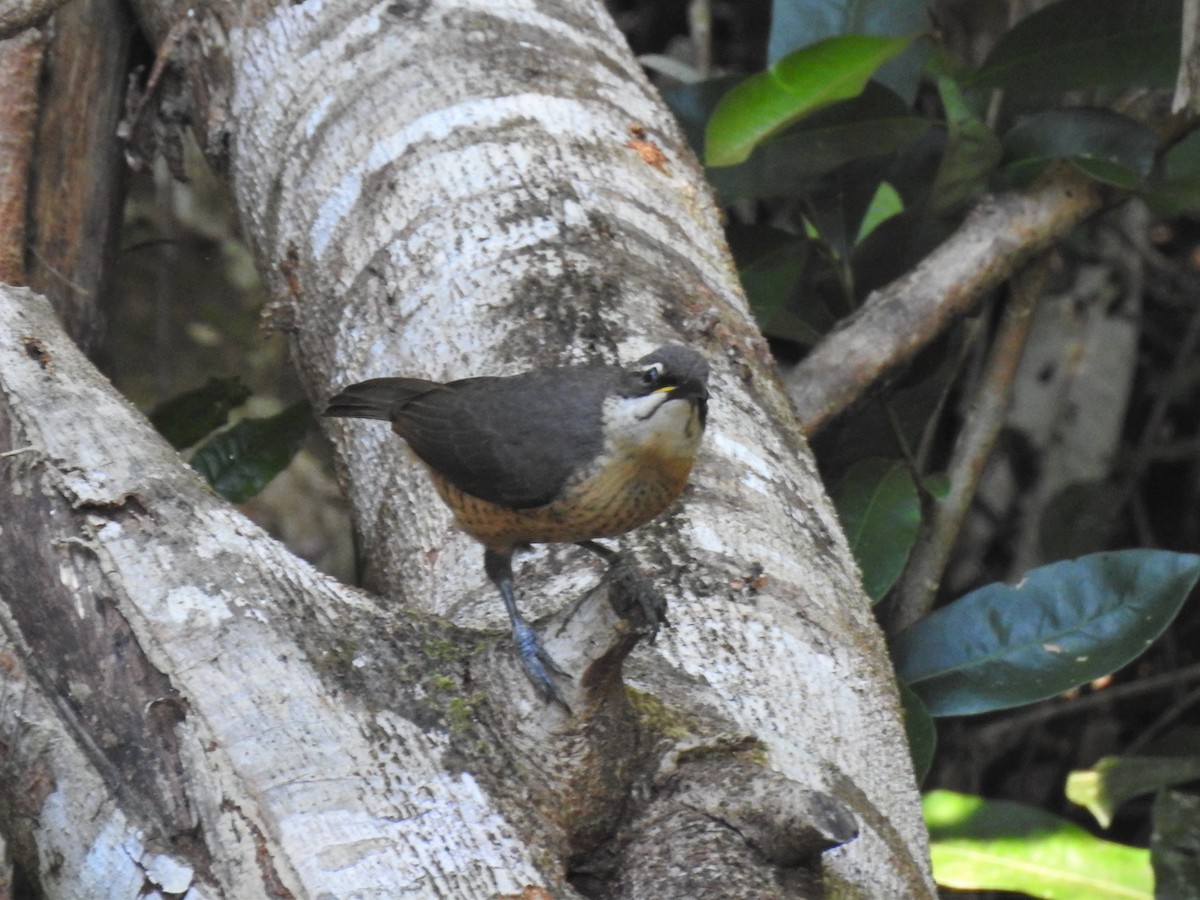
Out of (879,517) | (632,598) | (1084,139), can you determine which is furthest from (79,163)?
(1084,139)

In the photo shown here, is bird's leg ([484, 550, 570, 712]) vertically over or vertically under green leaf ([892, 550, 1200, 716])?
under

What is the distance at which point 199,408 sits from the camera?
12.8ft

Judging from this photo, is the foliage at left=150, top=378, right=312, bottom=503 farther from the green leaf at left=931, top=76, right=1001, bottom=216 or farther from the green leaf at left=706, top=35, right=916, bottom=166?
the green leaf at left=931, top=76, right=1001, bottom=216

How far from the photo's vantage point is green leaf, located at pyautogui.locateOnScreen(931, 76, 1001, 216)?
12.1ft

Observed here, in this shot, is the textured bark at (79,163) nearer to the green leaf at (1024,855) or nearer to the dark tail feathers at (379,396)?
the dark tail feathers at (379,396)

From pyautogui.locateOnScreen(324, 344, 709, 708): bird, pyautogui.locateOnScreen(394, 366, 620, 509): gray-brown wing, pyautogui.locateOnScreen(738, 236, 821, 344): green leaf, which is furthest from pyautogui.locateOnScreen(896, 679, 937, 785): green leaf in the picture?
pyautogui.locateOnScreen(738, 236, 821, 344): green leaf

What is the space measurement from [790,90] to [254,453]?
172cm

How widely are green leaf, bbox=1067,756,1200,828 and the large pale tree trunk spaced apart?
1.32 metres

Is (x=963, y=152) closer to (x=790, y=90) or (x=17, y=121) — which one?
(x=790, y=90)

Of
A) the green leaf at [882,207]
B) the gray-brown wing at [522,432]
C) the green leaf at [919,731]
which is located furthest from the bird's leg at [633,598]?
→ the green leaf at [882,207]

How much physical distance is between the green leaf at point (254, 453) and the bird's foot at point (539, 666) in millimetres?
1869

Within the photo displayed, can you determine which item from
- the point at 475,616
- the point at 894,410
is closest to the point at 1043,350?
the point at 894,410

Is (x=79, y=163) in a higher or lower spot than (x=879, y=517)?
higher

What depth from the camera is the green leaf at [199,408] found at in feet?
12.8
